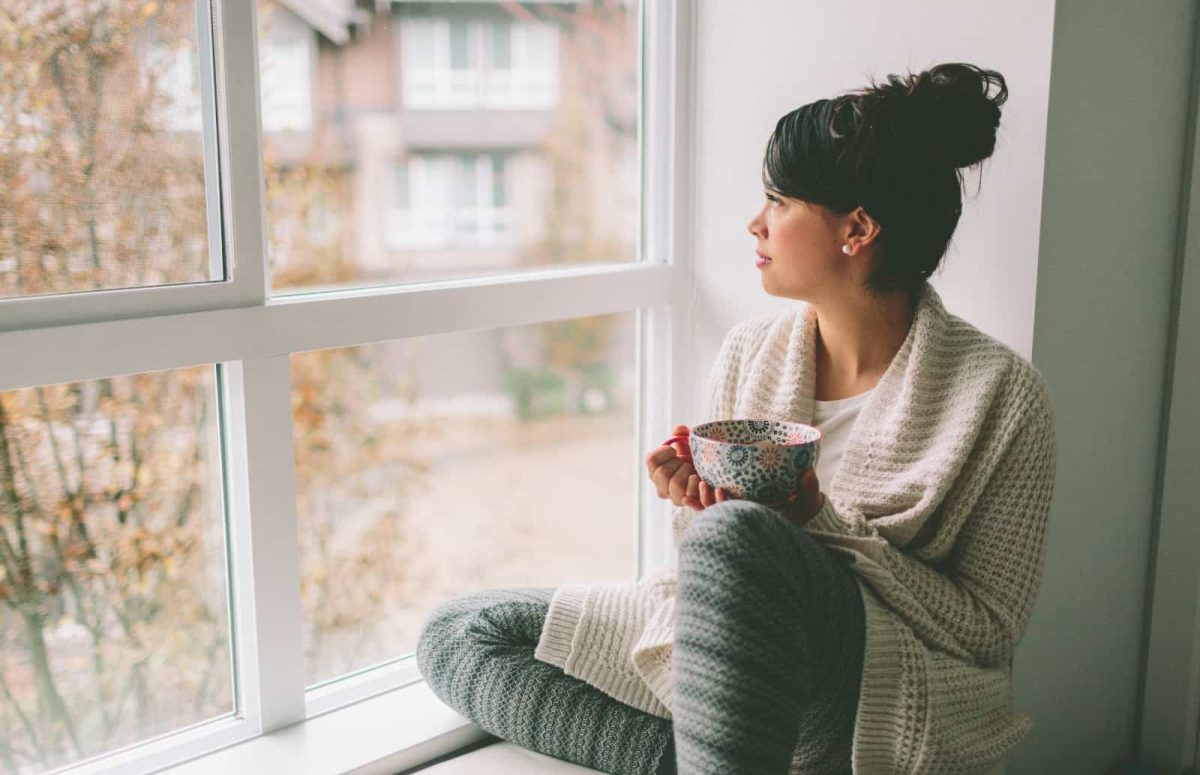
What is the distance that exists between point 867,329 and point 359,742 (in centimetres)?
83

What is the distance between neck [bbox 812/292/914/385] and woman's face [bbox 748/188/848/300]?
0.04m

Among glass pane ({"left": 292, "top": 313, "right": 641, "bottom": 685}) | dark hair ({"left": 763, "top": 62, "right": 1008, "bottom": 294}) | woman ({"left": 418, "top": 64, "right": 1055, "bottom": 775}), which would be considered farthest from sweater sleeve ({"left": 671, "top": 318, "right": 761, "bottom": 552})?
glass pane ({"left": 292, "top": 313, "right": 641, "bottom": 685})

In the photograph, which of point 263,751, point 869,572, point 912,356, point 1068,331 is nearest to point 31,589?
point 263,751

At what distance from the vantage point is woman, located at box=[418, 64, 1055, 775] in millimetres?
1003

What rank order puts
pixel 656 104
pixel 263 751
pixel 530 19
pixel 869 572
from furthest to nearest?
pixel 656 104
pixel 530 19
pixel 263 751
pixel 869 572

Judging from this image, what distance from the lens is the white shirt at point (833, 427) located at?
1.34 metres

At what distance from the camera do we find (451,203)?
1581 millimetres

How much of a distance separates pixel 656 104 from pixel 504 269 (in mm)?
389

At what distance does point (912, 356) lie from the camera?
1256 millimetres

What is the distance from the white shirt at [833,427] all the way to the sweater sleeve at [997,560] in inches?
5.7

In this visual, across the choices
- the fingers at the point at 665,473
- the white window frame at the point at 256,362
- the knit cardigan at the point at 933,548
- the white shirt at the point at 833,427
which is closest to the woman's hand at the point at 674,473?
the fingers at the point at 665,473

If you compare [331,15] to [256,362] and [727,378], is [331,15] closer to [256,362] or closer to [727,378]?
[256,362]

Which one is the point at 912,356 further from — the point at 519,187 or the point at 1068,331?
the point at 519,187

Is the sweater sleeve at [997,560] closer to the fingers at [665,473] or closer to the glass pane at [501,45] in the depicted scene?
the fingers at [665,473]
